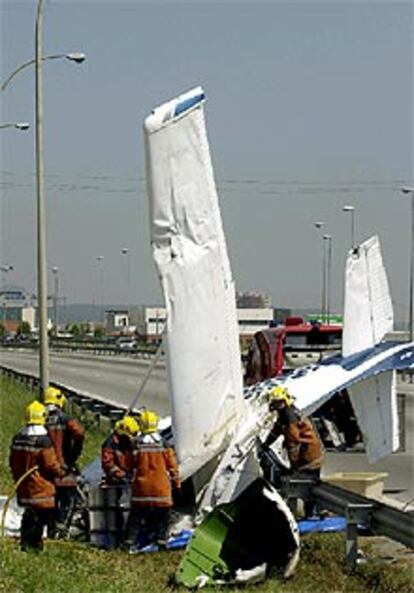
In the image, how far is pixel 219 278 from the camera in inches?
568

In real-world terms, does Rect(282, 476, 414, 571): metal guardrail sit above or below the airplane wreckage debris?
below

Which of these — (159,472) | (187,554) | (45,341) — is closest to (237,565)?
(187,554)

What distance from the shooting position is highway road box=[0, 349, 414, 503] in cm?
2070

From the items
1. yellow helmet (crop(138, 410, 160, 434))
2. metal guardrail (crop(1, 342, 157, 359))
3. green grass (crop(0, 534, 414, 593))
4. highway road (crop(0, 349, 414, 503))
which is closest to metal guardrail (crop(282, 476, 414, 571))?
green grass (crop(0, 534, 414, 593))

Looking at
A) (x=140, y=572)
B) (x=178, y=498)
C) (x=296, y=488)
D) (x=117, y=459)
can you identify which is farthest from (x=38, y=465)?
(x=296, y=488)

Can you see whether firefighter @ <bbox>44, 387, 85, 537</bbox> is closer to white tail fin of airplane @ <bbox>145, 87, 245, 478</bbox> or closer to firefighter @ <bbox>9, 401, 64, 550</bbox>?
firefighter @ <bbox>9, 401, 64, 550</bbox>

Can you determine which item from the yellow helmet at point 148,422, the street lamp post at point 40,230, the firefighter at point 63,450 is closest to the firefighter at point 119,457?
the firefighter at point 63,450

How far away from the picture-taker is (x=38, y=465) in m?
12.4

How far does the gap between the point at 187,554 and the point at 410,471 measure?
9982 millimetres

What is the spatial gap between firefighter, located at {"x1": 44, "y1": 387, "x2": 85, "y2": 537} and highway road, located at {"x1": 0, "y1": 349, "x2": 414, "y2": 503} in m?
5.20

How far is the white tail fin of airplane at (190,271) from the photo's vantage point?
13.8 meters

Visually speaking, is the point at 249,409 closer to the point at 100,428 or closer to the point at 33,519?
the point at 33,519

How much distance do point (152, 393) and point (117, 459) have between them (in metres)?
26.4

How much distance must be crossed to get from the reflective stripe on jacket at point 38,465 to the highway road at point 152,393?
→ 21.5 feet
